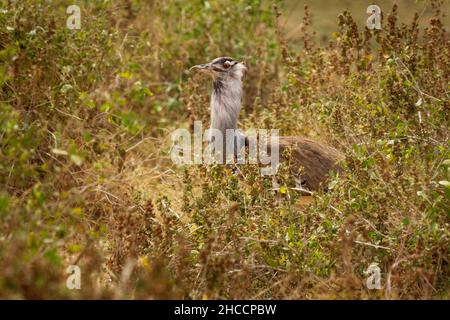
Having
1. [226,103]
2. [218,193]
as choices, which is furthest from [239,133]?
[218,193]

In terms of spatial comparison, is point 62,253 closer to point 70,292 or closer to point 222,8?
point 70,292

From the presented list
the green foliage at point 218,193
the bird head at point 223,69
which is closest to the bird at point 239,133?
the bird head at point 223,69

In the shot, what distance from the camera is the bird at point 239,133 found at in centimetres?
486

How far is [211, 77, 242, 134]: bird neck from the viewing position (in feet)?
16.4

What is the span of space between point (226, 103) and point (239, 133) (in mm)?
239

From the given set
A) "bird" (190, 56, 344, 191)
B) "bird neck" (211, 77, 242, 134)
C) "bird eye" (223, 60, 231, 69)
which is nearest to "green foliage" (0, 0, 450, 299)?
"bird" (190, 56, 344, 191)

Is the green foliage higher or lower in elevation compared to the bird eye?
lower

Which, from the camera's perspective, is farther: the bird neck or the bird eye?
the bird eye

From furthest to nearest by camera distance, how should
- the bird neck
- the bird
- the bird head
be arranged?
the bird head < the bird neck < the bird

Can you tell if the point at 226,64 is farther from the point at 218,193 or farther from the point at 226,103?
the point at 218,193

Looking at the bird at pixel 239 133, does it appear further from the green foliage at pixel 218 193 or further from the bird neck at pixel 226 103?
the green foliage at pixel 218 193

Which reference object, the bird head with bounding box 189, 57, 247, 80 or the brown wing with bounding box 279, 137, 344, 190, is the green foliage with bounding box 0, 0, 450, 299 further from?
the bird head with bounding box 189, 57, 247, 80

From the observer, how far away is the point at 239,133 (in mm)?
4957

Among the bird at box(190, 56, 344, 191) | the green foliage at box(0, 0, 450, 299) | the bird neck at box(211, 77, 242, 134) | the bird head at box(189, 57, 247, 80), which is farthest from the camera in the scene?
the bird head at box(189, 57, 247, 80)
